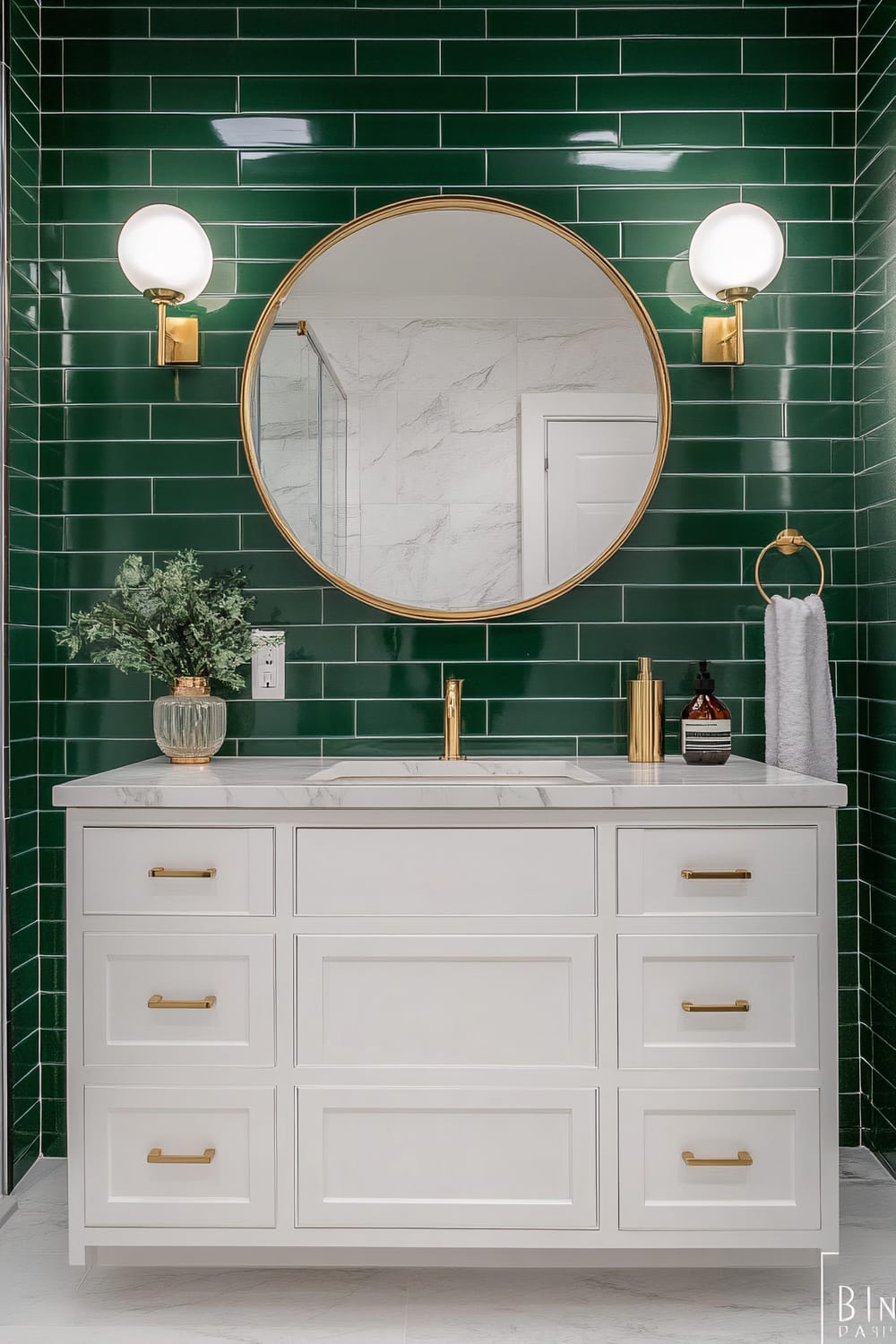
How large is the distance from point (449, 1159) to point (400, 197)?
2.00 m

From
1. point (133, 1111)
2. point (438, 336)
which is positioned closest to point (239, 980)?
point (133, 1111)

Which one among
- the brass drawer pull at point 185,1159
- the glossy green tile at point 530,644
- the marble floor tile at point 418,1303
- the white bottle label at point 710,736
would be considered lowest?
the marble floor tile at point 418,1303

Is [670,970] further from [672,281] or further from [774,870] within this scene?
[672,281]

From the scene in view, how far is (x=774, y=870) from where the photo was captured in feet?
5.54

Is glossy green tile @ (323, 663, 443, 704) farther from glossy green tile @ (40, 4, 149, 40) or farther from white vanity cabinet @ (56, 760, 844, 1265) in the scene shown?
glossy green tile @ (40, 4, 149, 40)

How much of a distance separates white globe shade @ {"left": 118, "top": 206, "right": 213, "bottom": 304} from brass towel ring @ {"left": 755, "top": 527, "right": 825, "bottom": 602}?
1.40 metres

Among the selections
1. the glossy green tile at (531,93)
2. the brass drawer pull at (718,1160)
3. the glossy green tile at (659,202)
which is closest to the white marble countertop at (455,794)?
the brass drawer pull at (718,1160)

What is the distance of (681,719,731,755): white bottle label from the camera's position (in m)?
1.99

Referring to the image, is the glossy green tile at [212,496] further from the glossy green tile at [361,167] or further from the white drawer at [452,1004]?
the white drawer at [452,1004]

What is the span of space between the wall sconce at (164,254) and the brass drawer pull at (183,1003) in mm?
1396

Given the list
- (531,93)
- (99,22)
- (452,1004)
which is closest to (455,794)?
(452,1004)

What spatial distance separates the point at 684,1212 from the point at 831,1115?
0.30 metres

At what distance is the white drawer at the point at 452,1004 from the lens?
1.68 meters

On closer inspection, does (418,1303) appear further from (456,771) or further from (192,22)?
(192,22)
